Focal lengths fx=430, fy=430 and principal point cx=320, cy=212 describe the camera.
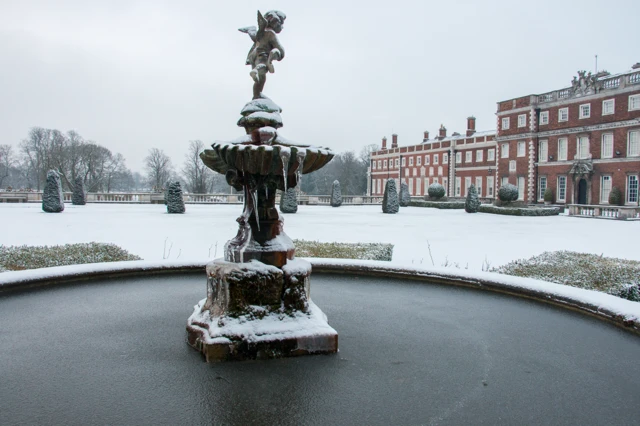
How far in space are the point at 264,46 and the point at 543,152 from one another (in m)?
45.9

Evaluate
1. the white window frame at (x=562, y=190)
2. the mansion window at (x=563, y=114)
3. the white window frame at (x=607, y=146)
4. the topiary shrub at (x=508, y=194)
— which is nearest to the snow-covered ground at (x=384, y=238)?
the topiary shrub at (x=508, y=194)

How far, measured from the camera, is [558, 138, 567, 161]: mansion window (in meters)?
41.8

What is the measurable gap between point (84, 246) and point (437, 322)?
8.77m

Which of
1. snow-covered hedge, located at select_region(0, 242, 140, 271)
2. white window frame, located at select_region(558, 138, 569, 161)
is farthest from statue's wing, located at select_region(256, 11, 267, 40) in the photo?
white window frame, located at select_region(558, 138, 569, 161)

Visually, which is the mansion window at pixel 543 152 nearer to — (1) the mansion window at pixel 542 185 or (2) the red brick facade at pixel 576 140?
(2) the red brick facade at pixel 576 140

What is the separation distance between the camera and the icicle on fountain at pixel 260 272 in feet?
12.9

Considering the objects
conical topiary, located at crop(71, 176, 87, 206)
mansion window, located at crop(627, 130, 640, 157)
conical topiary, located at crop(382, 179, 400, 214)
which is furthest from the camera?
mansion window, located at crop(627, 130, 640, 157)

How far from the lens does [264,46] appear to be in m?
4.80

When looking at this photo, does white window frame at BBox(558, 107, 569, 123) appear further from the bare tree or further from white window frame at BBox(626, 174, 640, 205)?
the bare tree

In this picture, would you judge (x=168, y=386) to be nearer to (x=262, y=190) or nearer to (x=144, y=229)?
(x=262, y=190)

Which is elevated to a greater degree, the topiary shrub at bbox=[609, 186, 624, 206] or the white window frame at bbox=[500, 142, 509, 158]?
the white window frame at bbox=[500, 142, 509, 158]

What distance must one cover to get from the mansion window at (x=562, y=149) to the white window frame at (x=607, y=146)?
355 centimetres

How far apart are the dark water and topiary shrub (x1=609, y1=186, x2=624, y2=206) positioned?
37.4 metres

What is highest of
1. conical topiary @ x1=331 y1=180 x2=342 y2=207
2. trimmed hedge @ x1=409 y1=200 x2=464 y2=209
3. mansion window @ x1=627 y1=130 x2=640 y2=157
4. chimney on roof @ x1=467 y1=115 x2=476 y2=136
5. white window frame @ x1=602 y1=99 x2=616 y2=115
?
chimney on roof @ x1=467 y1=115 x2=476 y2=136
